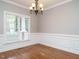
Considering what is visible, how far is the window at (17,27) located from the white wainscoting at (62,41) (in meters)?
1.34

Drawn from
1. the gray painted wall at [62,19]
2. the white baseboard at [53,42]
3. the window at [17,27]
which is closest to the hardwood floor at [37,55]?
the white baseboard at [53,42]

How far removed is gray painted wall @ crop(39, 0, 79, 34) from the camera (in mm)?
3104

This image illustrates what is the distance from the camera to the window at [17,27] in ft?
12.5

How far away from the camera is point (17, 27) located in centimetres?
407

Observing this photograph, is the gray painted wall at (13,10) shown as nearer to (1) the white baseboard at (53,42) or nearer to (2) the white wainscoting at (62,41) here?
(1) the white baseboard at (53,42)

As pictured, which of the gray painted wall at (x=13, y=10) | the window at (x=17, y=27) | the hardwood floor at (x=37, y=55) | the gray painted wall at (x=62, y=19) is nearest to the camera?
the hardwood floor at (x=37, y=55)

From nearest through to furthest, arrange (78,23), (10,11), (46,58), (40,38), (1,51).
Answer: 1. (46,58)
2. (78,23)
3. (1,51)
4. (10,11)
5. (40,38)

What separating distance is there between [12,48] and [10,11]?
206 cm

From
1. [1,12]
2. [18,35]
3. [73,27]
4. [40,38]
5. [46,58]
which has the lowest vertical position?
[46,58]

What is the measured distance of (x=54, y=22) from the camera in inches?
159

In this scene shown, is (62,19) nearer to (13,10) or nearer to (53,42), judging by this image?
(53,42)

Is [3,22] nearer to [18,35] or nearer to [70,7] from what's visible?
[18,35]

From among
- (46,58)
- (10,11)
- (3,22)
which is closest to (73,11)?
(46,58)

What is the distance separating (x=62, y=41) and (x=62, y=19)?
123cm
